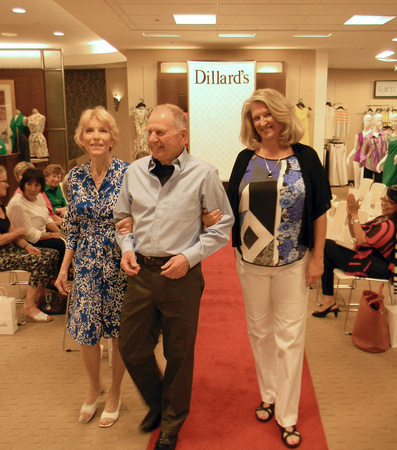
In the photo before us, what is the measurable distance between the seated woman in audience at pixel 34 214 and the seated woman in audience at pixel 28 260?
0.33 ft

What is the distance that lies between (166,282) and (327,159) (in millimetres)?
11653

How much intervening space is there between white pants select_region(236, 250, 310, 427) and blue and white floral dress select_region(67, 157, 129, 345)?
0.65 meters

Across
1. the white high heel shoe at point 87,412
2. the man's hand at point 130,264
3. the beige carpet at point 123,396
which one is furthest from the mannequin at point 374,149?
the man's hand at point 130,264

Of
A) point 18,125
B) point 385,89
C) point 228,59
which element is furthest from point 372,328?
point 385,89

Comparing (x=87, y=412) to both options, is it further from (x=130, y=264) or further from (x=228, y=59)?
(x=228, y=59)

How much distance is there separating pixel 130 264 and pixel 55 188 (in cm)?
347

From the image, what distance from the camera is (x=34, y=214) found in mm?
4141

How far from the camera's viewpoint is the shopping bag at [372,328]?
3244mm

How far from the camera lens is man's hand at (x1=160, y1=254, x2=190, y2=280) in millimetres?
1864

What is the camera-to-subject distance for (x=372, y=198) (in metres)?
5.68

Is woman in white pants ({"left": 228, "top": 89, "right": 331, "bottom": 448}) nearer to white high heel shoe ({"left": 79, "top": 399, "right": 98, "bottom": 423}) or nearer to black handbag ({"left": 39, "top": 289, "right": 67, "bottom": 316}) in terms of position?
white high heel shoe ({"left": 79, "top": 399, "right": 98, "bottom": 423})

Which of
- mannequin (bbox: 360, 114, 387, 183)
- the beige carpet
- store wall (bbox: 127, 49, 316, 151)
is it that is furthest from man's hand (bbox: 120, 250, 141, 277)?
mannequin (bbox: 360, 114, 387, 183)

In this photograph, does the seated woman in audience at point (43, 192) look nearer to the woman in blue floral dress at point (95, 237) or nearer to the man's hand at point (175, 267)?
the woman in blue floral dress at point (95, 237)

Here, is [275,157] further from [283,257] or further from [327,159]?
[327,159]
